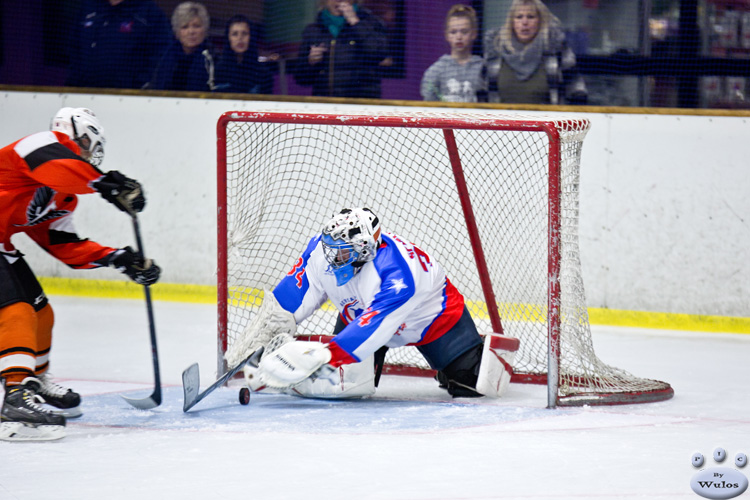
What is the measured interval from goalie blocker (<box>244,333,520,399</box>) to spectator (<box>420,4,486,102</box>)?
7.34 feet

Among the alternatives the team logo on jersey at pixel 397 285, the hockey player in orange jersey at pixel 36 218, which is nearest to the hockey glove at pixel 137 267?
the hockey player in orange jersey at pixel 36 218

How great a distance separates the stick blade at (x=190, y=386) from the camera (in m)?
4.27

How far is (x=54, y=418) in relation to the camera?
12.5ft

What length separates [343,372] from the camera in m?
4.48

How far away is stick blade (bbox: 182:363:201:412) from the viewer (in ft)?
14.0

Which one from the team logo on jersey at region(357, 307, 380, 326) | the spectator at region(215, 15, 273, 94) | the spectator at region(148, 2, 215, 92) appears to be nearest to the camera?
the team logo on jersey at region(357, 307, 380, 326)

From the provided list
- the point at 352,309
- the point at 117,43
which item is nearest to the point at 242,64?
the point at 117,43

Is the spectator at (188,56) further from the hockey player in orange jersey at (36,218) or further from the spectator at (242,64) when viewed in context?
the hockey player in orange jersey at (36,218)

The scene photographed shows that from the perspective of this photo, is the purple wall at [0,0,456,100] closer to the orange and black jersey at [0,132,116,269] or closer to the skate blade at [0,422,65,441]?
the orange and black jersey at [0,132,116,269]

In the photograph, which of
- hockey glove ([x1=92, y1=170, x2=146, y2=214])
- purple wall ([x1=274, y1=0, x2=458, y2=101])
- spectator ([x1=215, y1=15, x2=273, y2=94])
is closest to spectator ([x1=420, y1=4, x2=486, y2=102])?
purple wall ([x1=274, y1=0, x2=458, y2=101])

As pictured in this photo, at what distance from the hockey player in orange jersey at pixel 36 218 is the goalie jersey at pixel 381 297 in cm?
68

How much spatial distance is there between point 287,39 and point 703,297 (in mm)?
2790

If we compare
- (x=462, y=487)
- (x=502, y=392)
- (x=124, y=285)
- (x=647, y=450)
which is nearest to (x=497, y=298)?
(x=502, y=392)

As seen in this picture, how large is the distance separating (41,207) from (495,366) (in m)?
1.82
